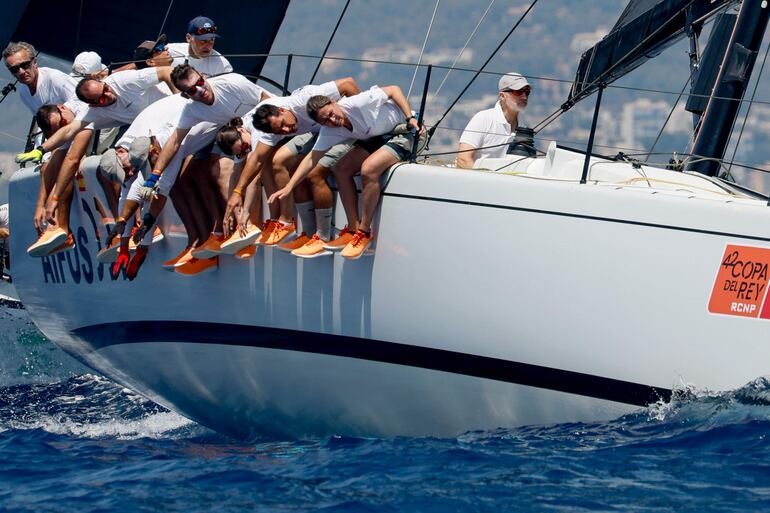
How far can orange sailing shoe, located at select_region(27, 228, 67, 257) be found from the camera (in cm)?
630

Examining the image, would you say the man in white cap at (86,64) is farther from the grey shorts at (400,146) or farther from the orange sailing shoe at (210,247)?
the grey shorts at (400,146)

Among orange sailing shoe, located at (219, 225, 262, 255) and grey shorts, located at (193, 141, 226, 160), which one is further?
grey shorts, located at (193, 141, 226, 160)

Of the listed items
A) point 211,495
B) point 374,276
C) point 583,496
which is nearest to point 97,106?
point 374,276

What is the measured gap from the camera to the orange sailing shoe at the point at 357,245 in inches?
213

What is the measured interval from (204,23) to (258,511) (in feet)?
9.75

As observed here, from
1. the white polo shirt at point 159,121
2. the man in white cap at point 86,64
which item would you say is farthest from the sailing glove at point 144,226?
the man in white cap at point 86,64

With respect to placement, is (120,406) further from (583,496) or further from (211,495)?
(583,496)

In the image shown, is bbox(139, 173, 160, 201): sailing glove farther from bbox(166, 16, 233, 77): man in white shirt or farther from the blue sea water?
the blue sea water

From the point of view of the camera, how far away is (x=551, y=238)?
517 centimetres

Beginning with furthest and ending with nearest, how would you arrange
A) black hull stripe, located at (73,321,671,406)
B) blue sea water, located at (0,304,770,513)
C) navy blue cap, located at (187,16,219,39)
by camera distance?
navy blue cap, located at (187,16,219,39) → black hull stripe, located at (73,321,671,406) → blue sea water, located at (0,304,770,513)

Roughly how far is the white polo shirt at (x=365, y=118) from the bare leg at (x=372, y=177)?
0.13 metres

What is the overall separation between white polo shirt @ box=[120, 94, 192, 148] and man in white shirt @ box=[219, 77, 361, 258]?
0.51m

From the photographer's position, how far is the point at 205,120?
19.3 ft

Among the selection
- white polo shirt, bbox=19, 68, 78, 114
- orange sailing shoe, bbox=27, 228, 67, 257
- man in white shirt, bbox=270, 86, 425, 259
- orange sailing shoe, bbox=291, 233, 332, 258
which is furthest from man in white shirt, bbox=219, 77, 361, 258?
white polo shirt, bbox=19, 68, 78, 114
